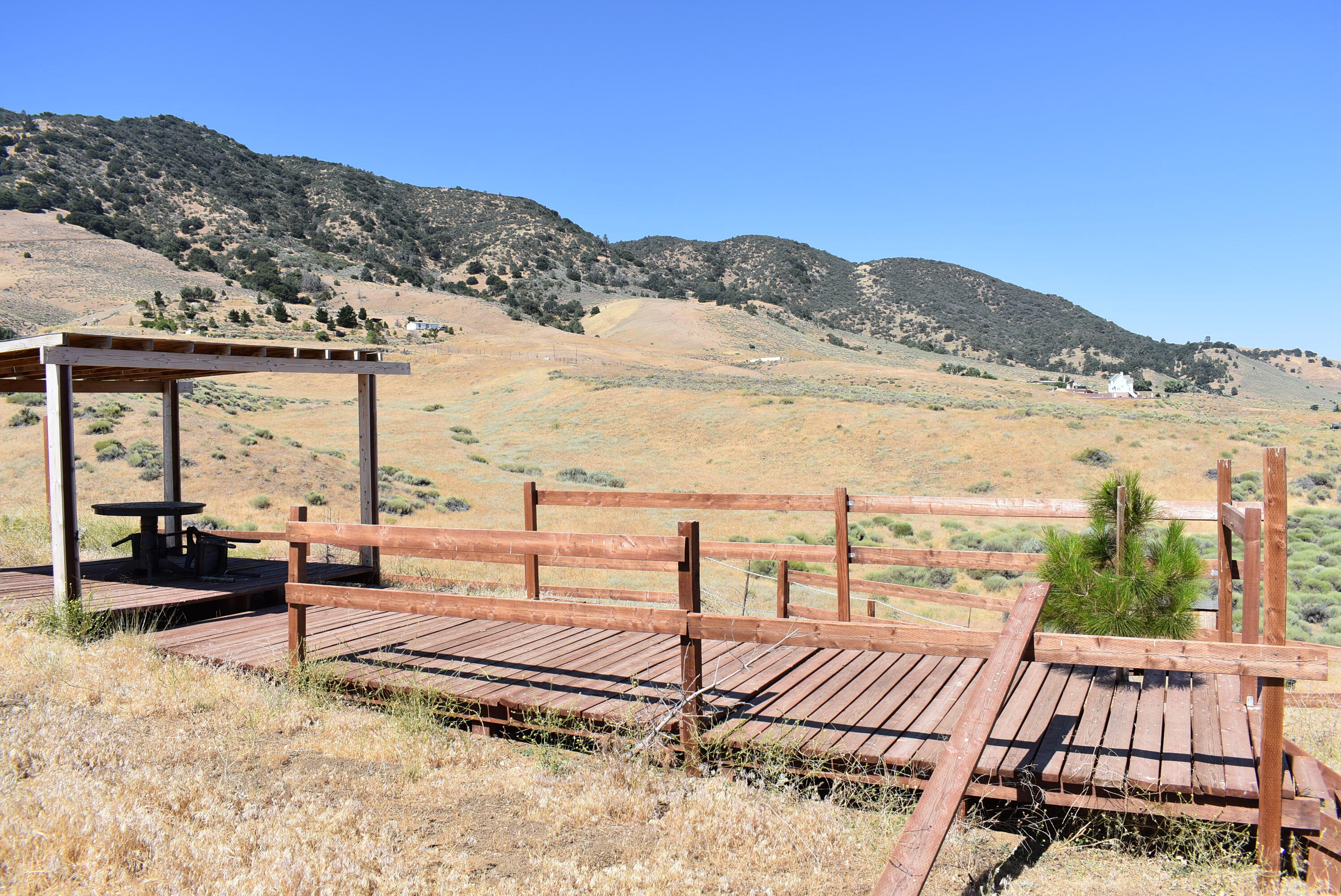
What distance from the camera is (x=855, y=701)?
475cm

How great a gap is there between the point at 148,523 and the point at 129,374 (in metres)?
2.22

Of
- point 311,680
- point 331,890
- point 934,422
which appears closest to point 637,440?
point 934,422

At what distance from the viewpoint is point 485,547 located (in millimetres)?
4809

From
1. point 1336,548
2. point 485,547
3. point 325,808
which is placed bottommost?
point 1336,548

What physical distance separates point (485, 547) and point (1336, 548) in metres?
19.8

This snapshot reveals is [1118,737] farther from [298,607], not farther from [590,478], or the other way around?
[590,478]

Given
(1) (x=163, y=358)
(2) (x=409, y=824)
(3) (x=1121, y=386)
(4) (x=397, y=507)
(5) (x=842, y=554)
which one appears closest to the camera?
A: (2) (x=409, y=824)

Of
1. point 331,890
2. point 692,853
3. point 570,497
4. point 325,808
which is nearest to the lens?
point 331,890

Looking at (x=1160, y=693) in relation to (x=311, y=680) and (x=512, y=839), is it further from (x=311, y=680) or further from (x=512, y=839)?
(x=311, y=680)

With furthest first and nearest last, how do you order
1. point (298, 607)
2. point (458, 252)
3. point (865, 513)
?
point (458, 252) → point (865, 513) → point (298, 607)

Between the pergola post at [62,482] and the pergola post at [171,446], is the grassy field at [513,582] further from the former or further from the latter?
the pergola post at [171,446]

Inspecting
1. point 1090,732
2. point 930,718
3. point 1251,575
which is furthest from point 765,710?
point 1251,575

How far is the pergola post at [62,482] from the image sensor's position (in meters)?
6.78

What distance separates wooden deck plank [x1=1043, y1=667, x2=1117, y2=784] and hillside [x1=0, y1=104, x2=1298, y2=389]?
81.0m
